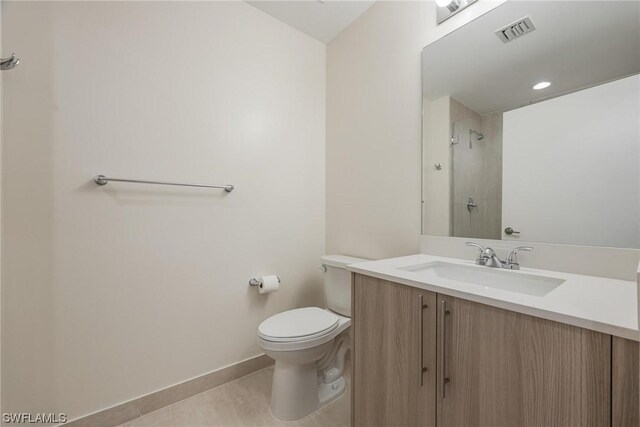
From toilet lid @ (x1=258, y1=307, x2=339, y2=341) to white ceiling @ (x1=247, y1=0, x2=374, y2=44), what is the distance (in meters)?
1.96

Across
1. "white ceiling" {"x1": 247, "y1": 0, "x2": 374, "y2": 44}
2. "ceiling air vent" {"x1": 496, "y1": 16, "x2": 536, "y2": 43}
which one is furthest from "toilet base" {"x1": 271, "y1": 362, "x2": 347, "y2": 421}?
"white ceiling" {"x1": 247, "y1": 0, "x2": 374, "y2": 44}

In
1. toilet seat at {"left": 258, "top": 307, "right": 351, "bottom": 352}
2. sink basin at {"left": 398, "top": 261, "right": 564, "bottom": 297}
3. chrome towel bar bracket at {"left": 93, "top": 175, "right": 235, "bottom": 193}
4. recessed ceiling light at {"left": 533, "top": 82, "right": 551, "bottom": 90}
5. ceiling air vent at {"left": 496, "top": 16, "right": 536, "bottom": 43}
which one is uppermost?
ceiling air vent at {"left": 496, "top": 16, "right": 536, "bottom": 43}

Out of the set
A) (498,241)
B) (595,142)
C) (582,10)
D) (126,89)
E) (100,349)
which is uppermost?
(582,10)

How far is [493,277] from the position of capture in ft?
3.43

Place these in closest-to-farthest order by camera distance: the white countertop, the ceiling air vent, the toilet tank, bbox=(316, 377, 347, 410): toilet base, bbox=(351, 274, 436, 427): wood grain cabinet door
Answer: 1. the white countertop
2. bbox=(351, 274, 436, 427): wood grain cabinet door
3. the ceiling air vent
4. bbox=(316, 377, 347, 410): toilet base
5. the toilet tank

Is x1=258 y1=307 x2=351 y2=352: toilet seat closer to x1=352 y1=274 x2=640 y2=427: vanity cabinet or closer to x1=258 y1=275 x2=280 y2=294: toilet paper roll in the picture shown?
x1=352 y1=274 x2=640 y2=427: vanity cabinet

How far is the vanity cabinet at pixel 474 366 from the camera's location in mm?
548

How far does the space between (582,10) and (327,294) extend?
1.79 meters

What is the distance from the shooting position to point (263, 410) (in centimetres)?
137

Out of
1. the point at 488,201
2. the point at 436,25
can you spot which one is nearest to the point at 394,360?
the point at 488,201

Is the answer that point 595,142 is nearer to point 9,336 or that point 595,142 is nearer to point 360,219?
point 360,219

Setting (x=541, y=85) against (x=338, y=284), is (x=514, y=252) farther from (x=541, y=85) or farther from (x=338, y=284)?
(x=338, y=284)

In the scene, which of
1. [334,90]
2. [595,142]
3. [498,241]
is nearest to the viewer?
[595,142]

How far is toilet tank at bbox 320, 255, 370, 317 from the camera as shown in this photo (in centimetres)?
163
